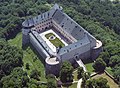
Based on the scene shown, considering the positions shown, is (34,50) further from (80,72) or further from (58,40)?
(80,72)

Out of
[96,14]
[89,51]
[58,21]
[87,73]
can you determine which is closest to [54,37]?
[58,21]

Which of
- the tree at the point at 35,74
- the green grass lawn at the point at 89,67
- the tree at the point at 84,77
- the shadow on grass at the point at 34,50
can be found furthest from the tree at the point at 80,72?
the shadow on grass at the point at 34,50

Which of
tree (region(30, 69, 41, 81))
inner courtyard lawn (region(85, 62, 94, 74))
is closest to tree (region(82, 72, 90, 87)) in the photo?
inner courtyard lawn (region(85, 62, 94, 74))

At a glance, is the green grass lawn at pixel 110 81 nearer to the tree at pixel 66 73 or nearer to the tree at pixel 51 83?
the tree at pixel 66 73

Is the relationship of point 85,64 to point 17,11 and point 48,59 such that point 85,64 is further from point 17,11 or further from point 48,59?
point 17,11

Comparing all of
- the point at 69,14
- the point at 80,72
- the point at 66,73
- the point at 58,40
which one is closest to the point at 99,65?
the point at 80,72
